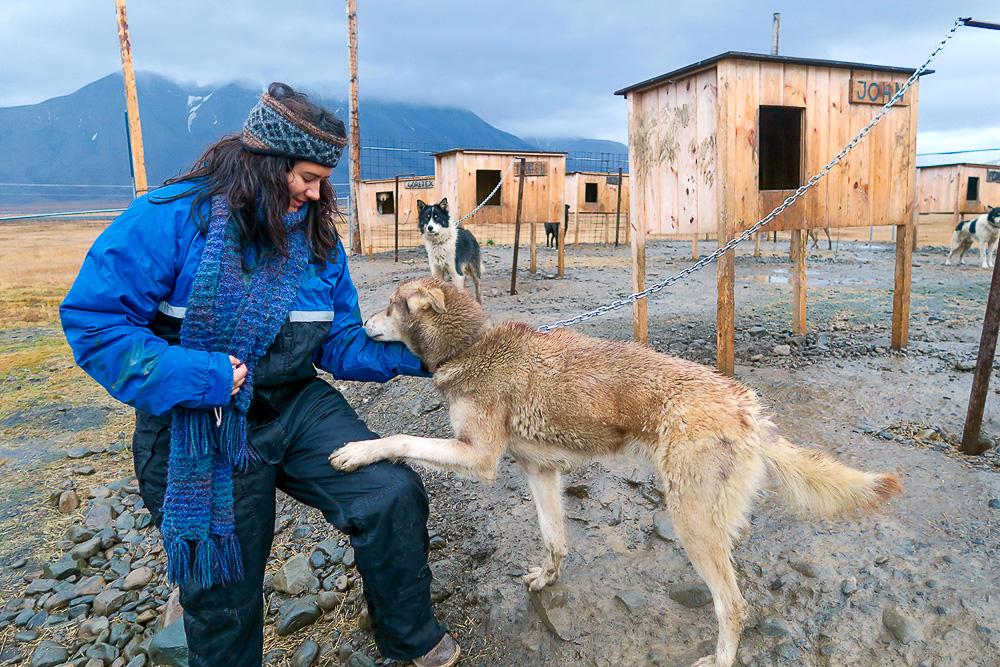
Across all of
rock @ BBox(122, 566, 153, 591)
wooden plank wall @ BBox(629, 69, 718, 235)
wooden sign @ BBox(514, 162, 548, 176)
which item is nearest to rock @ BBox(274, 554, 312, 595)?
rock @ BBox(122, 566, 153, 591)

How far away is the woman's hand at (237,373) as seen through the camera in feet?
7.85

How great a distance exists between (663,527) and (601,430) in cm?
113

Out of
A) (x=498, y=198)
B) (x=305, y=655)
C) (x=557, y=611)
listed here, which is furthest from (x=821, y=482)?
(x=498, y=198)

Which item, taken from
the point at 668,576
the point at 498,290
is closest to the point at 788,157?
the point at 498,290

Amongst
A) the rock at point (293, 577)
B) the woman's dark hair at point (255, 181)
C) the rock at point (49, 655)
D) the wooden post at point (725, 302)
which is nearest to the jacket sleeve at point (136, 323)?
the woman's dark hair at point (255, 181)

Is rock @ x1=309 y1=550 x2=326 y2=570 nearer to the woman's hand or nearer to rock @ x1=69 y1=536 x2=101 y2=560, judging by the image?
rock @ x1=69 y1=536 x2=101 y2=560

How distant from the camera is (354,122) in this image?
63.8 feet

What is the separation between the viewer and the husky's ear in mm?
3186

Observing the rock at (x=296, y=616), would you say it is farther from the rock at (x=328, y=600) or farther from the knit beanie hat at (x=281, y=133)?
the knit beanie hat at (x=281, y=133)

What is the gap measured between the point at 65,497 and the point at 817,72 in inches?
287

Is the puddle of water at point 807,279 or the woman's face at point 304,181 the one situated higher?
the woman's face at point 304,181

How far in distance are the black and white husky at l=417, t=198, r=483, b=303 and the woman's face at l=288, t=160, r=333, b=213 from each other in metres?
8.93

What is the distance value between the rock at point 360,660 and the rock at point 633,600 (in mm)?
1219

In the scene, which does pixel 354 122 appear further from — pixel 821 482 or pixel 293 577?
pixel 821 482
